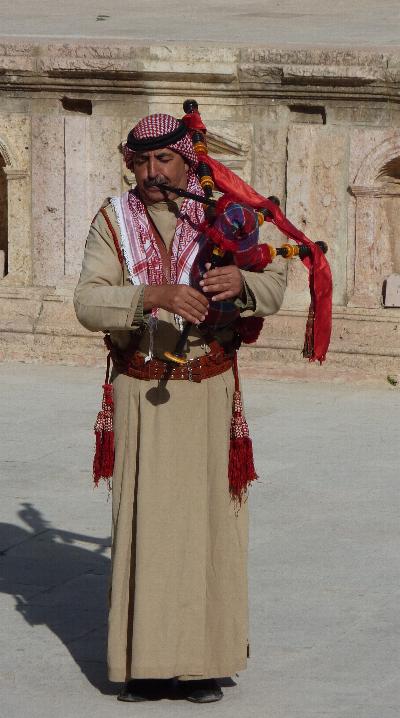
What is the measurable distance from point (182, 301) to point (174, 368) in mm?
350

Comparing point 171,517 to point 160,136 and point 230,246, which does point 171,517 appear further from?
point 160,136

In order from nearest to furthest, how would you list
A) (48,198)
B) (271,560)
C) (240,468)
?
(240,468) → (271,560) → (48,198)

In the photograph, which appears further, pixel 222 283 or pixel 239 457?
pixel 239 457

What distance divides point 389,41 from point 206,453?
A: 7.77 m

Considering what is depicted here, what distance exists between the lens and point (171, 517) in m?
5.14

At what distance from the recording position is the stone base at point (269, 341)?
10750 mm

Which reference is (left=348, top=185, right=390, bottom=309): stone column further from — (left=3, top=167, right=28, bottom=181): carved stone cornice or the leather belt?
the leather belt

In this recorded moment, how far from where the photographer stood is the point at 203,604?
516 cm

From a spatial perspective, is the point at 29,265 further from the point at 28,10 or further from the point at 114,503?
the point at 114,503

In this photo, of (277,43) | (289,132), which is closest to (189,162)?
(289,132)

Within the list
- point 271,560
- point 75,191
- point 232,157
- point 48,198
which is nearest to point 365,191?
point 232,157

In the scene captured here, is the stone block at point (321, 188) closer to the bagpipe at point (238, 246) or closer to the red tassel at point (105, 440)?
the bagpipe at point (238, 246)

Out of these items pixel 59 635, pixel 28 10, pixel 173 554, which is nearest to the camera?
pixel 173 554

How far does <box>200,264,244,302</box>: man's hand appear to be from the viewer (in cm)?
494
